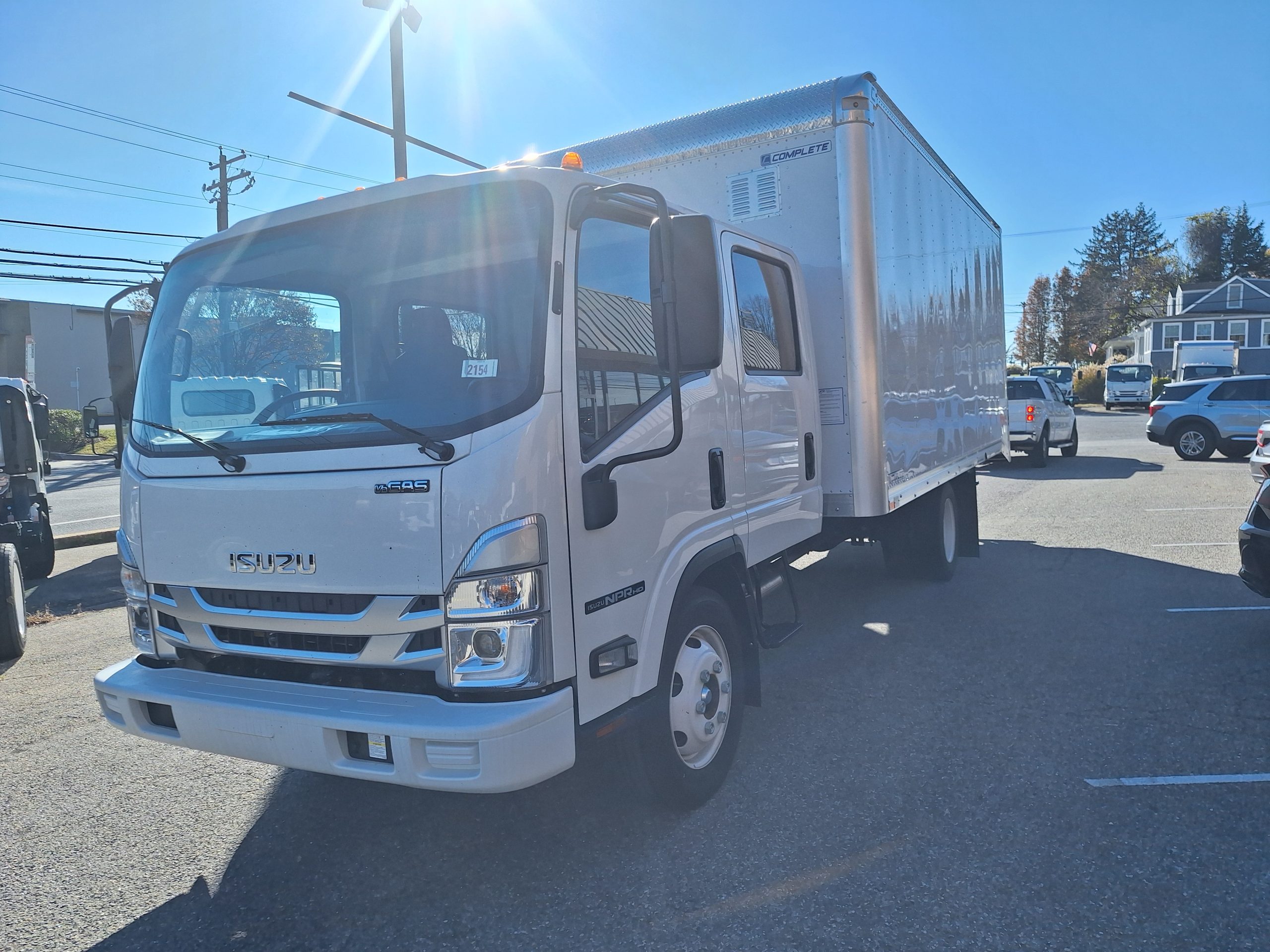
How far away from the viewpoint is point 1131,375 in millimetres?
42531

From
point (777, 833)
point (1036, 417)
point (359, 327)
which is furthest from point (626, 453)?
point (1036, 417)

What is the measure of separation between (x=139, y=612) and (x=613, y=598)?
5.93 ft

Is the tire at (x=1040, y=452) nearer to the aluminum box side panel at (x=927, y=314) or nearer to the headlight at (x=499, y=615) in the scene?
the aluminum box side panel at (x=927, y=314)

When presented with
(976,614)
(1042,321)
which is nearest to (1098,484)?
(976,614)

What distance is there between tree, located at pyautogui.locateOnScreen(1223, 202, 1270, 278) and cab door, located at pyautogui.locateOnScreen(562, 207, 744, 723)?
345 feet

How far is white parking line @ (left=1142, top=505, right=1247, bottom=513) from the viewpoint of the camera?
11727mm

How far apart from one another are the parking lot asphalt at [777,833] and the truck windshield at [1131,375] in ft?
137

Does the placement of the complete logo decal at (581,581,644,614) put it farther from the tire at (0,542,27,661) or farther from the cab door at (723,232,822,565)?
the tire at (0,542,27,661)

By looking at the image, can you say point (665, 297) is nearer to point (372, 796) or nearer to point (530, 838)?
point (530, 838)

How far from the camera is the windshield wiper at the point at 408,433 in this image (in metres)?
2.68

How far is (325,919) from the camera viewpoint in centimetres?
299

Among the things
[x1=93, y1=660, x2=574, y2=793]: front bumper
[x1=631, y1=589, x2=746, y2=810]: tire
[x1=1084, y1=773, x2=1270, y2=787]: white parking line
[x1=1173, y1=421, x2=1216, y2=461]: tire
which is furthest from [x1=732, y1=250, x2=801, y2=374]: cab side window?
[x1=1173, y1=421, x2=1216, y2=461]: tire

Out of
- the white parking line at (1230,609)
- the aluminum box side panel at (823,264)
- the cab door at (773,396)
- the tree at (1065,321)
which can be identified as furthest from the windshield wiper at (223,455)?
the tree at (1065,321)

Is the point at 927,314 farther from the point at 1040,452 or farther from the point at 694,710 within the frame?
the point at 1040,452
